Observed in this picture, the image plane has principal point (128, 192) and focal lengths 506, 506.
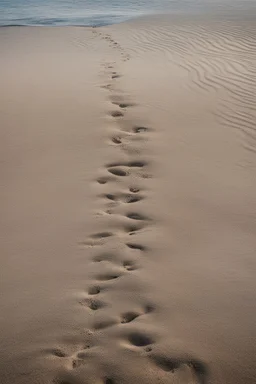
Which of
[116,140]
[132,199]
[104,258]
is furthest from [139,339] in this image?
[116,140]

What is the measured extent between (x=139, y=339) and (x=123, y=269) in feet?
1.97

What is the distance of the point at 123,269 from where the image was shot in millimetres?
3072

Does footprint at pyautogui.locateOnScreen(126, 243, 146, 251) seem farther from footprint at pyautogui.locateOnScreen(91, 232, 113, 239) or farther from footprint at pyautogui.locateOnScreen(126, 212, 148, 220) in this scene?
footprint at pyautogui.locateOnScreen(126, 212, 148, 220)

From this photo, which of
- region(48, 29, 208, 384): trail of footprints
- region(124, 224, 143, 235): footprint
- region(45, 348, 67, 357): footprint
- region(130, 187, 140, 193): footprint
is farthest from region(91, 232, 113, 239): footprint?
region(45, 348, 67, 357): footprint

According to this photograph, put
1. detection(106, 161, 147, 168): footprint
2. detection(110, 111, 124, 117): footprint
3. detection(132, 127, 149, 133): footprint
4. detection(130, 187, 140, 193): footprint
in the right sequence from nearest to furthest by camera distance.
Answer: detection(130, 187, 140, 193): footprint < detection(106, 161, 147, 168): footprint < detection(132, 127, 149, 133): footprint < detection(110, 111, 124, 117): footprint

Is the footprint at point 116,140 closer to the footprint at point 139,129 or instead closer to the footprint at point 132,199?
the footprint at point 139,129

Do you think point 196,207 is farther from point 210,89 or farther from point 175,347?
point 210,89

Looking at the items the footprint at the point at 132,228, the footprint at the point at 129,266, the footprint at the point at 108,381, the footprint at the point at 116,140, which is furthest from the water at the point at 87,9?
the footprint at the point at 108,381

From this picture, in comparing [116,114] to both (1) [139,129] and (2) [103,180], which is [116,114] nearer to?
(1) [139,129]

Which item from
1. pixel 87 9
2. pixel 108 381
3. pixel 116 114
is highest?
pixel 87 9

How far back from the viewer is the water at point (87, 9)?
13.5 metres

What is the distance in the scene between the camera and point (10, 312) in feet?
9.00

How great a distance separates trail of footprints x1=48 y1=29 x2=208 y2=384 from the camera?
2398 mm

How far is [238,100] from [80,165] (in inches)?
106
